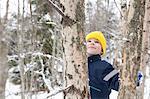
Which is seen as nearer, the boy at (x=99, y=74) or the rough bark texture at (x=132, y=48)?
the rough bark texture at (x=132, y=48)

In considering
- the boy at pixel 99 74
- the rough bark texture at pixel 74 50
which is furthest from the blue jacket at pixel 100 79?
the rough bark texture at pixel 74 50

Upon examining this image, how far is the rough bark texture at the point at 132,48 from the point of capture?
326cm

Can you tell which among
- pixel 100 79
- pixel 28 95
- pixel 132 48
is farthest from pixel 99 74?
pixel 28 95

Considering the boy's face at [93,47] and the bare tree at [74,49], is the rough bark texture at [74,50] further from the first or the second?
the boy's face at [93,47]

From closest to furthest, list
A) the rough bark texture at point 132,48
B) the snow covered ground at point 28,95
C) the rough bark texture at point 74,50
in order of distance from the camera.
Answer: the rough bark texture at point 74,50 < the snow covered ground at point 28,95 < the rough bark texture at point 132,48

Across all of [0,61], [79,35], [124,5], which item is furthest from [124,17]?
[0,61]

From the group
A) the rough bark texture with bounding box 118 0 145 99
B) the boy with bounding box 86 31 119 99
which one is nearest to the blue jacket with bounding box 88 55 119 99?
the boy with bounding box 86 31 119 99

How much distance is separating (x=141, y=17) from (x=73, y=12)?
1365 mm

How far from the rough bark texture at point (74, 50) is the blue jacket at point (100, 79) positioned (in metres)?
1.47

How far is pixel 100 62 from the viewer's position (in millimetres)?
3701

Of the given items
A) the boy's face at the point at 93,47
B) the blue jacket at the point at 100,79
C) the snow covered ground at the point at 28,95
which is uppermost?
the boy's face at the point at 93,47

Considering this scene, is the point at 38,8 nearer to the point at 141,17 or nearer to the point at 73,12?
the point at 141,17

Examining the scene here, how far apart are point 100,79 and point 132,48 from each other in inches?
18.4

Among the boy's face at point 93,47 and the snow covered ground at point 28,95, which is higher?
the boy's face at point 93,47
